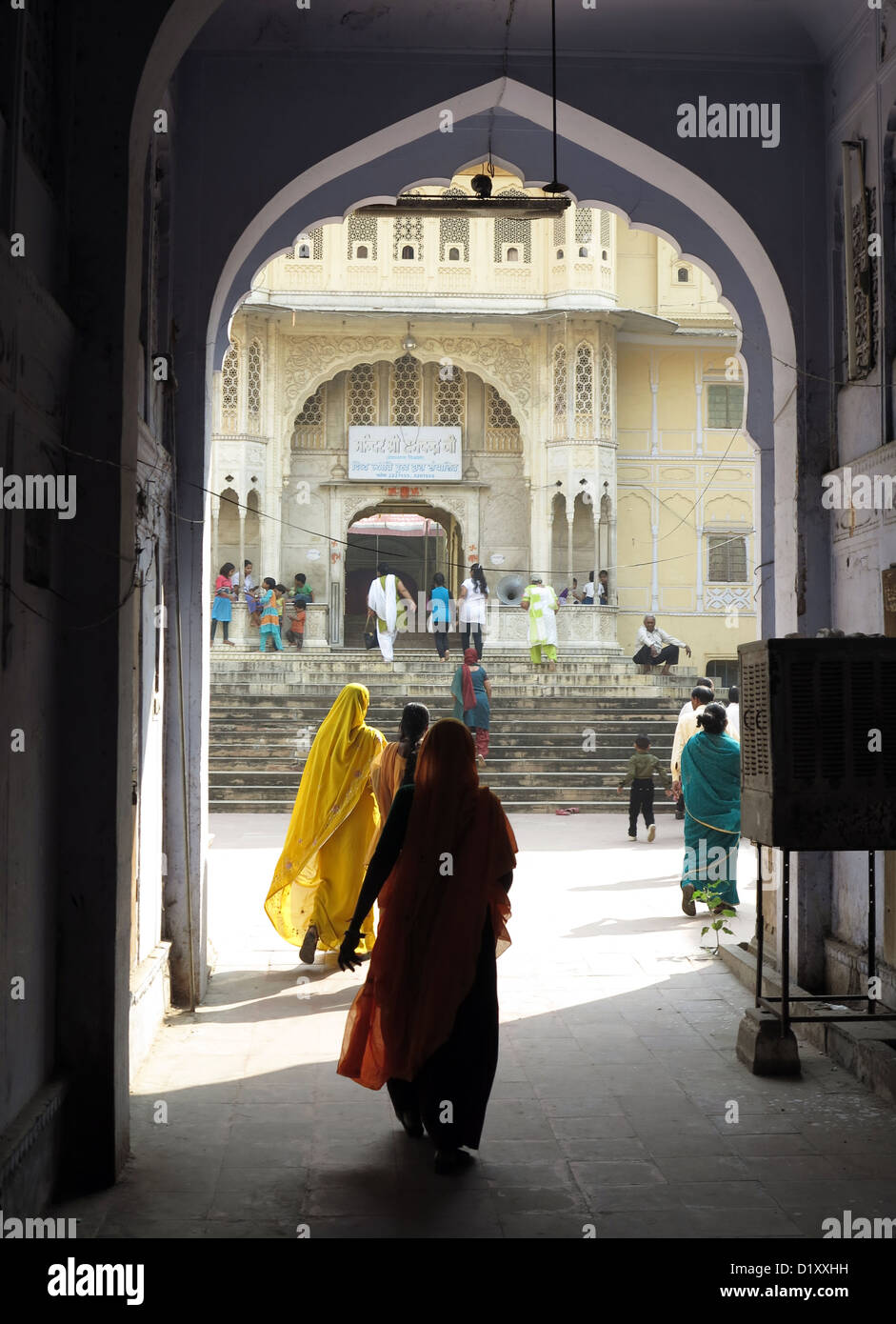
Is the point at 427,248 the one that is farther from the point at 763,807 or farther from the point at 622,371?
the point at 763,807

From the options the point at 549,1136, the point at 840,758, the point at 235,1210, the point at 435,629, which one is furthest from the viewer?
the point at 435,629

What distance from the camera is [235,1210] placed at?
4.08m

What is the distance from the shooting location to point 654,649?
843 inches

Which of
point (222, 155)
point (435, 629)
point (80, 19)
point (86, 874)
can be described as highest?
point (222, 155)

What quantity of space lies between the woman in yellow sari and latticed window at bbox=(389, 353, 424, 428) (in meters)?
17.2

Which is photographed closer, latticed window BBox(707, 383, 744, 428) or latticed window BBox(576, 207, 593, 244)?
latticed window BBox(576, 207, 593, 244)

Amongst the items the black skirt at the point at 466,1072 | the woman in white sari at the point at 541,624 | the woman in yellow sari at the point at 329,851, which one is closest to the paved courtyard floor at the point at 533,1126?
the black skirt at the point at 466,1072

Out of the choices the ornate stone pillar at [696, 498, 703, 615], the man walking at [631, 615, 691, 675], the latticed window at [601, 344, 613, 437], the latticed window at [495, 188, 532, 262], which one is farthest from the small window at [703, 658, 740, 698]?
the latticed window at [495, 188, 532, 262]

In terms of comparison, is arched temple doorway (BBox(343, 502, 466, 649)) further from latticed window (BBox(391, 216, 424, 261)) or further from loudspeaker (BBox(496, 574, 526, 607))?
latticed window (BBox(391, 216, 424, 261))

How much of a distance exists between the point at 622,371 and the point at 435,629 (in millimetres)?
6958

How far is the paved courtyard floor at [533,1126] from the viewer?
405cm

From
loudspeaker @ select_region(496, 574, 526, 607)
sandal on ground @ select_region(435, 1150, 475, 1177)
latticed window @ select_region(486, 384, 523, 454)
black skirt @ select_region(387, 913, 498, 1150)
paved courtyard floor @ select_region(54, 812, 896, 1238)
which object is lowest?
paved courtyard floor @ select_region(54, 812, 896, 1238)

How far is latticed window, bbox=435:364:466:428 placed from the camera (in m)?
24.5
